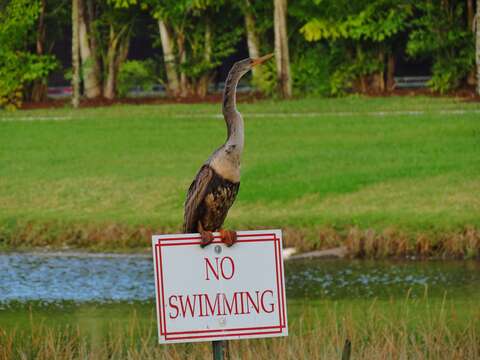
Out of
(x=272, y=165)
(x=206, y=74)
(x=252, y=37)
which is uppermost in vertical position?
(x=252, y=37)

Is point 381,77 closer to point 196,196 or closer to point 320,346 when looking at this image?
point 320,346

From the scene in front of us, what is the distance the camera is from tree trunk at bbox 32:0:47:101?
41.3 metres

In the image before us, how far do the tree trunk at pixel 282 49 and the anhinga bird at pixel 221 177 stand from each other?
2914 cm

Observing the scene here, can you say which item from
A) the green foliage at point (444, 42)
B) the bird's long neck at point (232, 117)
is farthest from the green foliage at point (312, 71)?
the bird's long neck at point (232, 117)

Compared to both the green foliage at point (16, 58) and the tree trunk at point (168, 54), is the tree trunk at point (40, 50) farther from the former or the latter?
the tree trunk at point (168, 54)

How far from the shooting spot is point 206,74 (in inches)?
1617

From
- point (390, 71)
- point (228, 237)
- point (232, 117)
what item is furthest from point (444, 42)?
point (228, 237)

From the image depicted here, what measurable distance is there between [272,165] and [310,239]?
6311 mm

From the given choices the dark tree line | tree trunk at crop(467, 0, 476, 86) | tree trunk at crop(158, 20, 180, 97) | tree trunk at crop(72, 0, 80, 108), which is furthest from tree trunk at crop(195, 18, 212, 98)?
tree trunk at crop(467, 0, 476, 86)

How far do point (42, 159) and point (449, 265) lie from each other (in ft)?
39.6

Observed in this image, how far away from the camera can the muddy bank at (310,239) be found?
755 inches

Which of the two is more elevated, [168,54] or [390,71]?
[168,54]

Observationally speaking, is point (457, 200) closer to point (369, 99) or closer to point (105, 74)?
point (369, 99)


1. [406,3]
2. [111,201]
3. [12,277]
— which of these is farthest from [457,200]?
Result: [406,3]
